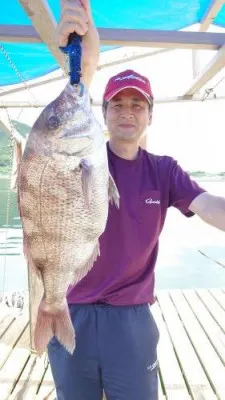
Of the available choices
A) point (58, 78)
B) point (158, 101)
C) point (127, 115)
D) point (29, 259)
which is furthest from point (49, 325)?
point (158, 101)

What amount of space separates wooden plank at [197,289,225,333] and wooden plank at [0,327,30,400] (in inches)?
91.2

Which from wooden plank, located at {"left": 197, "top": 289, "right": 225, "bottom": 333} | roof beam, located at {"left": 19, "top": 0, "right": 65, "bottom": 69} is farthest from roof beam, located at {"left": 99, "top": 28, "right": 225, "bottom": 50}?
wooden plank, located at {"left": 197, "top": 289, "right": 225, "bottom": 333}

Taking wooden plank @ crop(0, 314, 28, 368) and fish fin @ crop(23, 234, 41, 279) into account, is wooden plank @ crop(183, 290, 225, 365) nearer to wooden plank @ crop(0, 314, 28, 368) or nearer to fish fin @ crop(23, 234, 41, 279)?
wooden plank @ crop(0, 314, 28, 368)

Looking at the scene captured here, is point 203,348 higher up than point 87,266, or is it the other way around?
point 87,266

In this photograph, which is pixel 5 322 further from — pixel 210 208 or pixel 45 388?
pixel 210 208

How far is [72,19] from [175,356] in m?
3.70

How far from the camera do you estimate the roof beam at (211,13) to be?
369 cm

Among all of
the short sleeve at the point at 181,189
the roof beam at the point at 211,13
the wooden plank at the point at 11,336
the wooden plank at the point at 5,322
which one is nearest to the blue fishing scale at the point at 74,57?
the short sleeve at the point at 181,189

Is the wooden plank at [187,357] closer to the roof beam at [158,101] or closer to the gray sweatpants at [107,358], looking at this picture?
the gray sweatpants at [107,358]

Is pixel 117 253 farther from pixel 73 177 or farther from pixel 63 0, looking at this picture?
pixel 63 0

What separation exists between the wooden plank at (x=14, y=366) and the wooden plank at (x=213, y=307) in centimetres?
232

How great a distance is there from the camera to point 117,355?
2.13 m

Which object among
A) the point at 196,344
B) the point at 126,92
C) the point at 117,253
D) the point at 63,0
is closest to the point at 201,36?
the point at 126,92

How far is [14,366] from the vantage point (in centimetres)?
436
